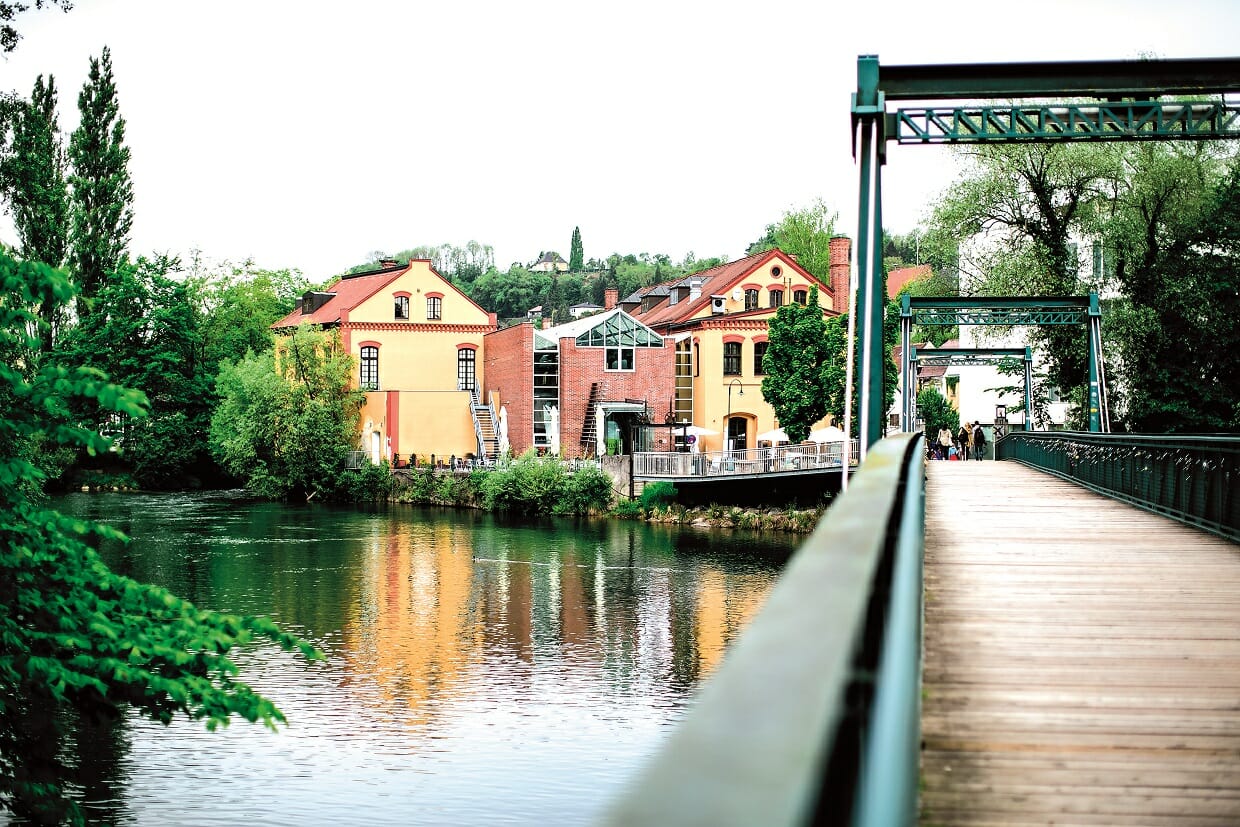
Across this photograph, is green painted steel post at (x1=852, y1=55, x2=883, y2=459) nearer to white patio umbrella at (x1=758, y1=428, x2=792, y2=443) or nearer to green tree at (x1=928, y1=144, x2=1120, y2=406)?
green tree at (x1=928, y1=144, x2=1120, y2=406)

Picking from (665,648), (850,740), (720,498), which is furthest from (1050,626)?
(720,498)

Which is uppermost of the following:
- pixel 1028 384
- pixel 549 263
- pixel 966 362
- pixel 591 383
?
pixel 549 263

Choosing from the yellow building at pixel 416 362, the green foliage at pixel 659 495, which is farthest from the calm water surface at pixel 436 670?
the yellow building at pixel 416 362

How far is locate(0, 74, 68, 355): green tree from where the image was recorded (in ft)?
63.2

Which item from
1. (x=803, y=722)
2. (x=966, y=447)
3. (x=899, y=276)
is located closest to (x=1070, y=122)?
(x=803, y=722)

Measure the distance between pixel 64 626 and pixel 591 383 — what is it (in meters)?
43.1

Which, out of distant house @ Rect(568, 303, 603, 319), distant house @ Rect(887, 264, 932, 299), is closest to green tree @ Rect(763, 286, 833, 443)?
distant house @ Rect(568, 303, 603, 319)

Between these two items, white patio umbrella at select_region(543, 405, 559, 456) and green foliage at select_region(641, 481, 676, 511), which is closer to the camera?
green foliage at select_region(641, 481, 676, 511)

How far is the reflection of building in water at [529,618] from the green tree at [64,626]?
25.2 feet

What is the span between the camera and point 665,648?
75.0 ft

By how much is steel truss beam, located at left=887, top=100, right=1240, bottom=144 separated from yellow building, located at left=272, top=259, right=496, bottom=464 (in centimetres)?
4438

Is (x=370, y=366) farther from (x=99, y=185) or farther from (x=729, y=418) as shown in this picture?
(x=729, y=418)

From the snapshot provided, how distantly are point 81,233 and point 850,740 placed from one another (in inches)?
2036

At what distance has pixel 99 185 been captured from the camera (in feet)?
164
